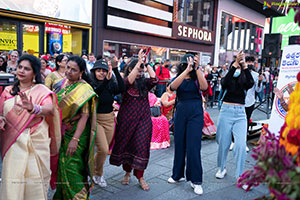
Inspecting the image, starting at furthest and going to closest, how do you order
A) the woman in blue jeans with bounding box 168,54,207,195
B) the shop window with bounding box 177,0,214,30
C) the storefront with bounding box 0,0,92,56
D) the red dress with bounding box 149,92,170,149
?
the shop window with bounding box 177,0,214,30, the storefront with bounding box 0,0,92,56, the red dress with bounding box 149,92,170,149, the woman in blue jeans with bounding box 168,54,207,195

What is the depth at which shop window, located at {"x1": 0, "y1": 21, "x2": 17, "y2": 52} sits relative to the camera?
1011 centimetres

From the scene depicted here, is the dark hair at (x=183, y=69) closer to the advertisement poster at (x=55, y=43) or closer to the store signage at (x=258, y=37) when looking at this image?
the advertisement poster at (x=55, y=43)

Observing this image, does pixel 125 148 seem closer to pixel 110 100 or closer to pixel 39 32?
pixel 110 100

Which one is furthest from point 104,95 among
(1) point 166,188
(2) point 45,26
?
(2) point 45,26

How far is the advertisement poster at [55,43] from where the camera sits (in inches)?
464

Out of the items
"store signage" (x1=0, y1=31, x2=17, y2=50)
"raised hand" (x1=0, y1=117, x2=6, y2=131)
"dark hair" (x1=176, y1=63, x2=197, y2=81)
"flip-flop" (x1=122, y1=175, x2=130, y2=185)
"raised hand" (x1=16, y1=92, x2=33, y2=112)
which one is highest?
"store signage" (x1=0, y1=31, x2=17, y2=50)

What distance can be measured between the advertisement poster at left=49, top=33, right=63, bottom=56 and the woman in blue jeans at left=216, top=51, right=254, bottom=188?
9.59m

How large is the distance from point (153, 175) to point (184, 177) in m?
0.49

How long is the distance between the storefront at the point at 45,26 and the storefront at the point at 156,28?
2.54 ft

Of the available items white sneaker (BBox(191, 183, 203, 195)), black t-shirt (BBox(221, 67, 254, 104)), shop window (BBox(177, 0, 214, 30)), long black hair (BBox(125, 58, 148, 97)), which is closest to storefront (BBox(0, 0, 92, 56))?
long black hair (BBox(125, 58, 148, 97))

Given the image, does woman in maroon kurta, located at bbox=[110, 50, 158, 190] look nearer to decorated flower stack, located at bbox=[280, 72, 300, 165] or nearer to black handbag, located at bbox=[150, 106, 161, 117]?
decorated flower stack, located at bbox=[280, 72, 300, 165]

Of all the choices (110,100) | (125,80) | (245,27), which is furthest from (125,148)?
(245,27)

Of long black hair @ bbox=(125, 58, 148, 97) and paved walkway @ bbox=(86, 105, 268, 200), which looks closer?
paved walkway @ bbox=(86, 105, 268, 200)

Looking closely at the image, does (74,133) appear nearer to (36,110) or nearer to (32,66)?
(36,110)
